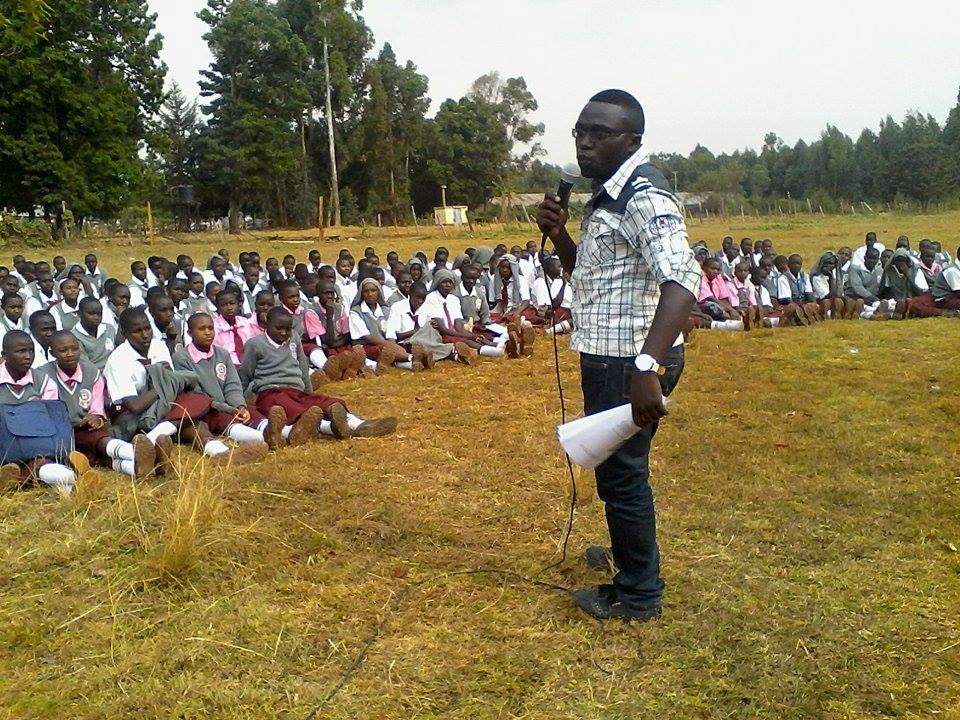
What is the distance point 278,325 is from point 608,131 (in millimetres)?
3747

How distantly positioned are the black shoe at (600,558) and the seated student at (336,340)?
15.4 ft

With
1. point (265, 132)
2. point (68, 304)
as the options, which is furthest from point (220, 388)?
point (265, 132)

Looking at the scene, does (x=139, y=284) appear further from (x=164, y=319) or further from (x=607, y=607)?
(x=607, y=607)

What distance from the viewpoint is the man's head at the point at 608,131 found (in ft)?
9.14

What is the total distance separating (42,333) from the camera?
246 inches

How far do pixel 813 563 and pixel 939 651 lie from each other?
2.39 feet

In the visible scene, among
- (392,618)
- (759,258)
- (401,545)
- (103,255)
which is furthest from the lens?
(103,255)

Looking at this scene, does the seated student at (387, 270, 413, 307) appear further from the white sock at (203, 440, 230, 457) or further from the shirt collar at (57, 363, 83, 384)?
the shirt collar at (57, 363, 83, 384)

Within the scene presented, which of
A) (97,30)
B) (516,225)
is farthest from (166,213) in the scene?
(516,225)

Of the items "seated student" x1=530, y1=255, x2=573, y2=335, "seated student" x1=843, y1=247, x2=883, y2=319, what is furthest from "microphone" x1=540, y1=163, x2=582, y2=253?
"seated student" x1=843, y1=247, x2=883, y2=319

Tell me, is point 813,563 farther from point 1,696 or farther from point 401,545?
point 1,696

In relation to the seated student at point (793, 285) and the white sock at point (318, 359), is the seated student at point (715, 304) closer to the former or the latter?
the seated student at point (793, 285)

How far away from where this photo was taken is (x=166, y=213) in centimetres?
4259

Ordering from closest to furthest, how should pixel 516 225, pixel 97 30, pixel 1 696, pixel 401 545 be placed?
pixel 1 696
pixel 401 545
pixel 97 30
pixel 516 225
